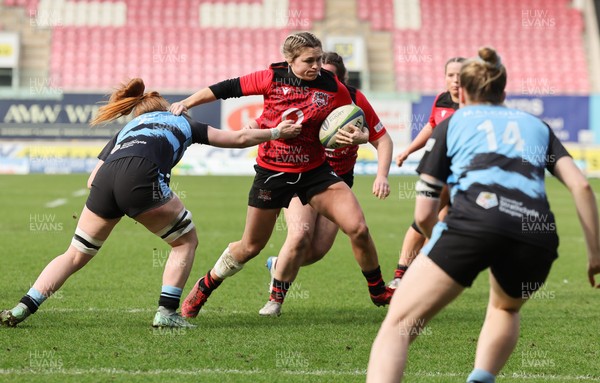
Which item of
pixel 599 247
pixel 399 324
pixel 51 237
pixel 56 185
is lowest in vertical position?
pixel 56 185

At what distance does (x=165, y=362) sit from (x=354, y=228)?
2008mm

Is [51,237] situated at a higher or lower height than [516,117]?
lower

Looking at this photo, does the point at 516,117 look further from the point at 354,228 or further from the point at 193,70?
the point at 193,70

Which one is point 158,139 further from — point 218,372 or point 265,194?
point 218,372

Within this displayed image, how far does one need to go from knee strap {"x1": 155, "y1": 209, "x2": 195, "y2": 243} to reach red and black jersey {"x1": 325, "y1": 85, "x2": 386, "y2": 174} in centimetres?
152

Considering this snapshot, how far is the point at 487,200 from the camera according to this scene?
422 cm

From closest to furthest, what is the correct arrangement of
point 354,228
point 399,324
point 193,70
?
point 399,324
point 354,228
point 193,70

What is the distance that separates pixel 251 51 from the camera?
35.7 metres

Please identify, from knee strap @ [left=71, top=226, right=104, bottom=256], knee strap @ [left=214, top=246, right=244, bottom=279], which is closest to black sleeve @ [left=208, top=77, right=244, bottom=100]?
knee strap @ [left=214, top=246, right=244, bottom=279]

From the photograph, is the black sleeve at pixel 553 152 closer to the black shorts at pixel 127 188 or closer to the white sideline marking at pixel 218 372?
the white sideline marking at pixel 218 372

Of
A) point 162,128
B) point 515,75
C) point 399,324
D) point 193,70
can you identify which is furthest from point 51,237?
point 515,75

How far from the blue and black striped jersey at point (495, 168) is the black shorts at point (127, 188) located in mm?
2604

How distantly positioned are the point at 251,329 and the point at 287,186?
1105 millimetres

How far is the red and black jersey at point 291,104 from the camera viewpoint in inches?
286
